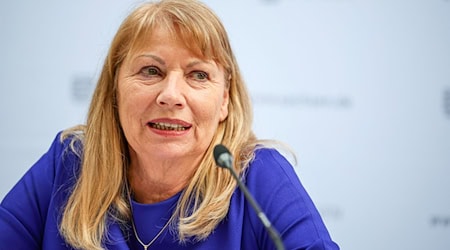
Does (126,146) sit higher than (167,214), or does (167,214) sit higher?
(126,146)

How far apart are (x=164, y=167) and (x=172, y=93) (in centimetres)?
24

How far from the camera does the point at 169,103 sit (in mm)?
1558

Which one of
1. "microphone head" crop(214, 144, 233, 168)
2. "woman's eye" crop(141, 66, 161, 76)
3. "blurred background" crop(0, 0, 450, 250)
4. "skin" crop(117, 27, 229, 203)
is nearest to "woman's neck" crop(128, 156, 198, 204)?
"skin" crop(117, 27, 229, 203)

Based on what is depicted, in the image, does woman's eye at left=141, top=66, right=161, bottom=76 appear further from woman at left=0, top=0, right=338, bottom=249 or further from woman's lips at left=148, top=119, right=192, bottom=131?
woman's lips at left=148, top=119, right=192, bottom=131

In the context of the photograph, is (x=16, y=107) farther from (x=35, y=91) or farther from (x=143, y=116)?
(x=143, y=116)

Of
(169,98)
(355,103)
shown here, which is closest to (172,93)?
(169,98)

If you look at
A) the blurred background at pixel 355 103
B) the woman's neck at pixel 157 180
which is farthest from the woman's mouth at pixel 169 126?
the blurred background at pixel 355 103

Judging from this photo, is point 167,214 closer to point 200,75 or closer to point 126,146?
point 126,146

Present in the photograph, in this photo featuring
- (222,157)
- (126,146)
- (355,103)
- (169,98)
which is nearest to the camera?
(222,157)

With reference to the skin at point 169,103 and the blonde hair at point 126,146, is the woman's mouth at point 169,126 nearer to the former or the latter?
the skin at point 169,103

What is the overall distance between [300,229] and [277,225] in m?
0.06

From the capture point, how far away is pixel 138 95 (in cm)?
162

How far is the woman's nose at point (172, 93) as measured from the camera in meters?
1.55

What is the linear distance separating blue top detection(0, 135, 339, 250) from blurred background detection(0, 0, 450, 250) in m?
0.76
